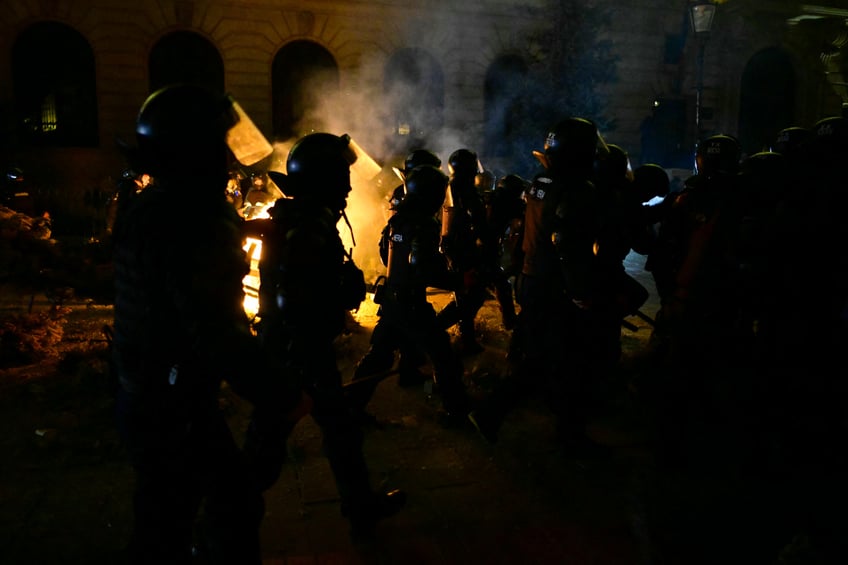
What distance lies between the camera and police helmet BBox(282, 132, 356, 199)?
302 centimetres

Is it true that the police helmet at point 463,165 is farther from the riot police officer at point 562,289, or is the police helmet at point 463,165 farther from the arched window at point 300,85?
the arched window at point 300,85

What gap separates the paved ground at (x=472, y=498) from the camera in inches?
120

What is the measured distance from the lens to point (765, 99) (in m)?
24.1

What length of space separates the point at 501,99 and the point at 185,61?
956 centimetres

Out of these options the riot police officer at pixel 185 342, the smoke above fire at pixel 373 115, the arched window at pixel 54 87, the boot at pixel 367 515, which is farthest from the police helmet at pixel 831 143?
the arched window at pixel 54 87

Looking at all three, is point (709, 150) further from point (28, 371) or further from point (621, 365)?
point (28, 371)

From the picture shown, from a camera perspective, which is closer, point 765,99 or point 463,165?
point 463,165

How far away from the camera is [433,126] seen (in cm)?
2033

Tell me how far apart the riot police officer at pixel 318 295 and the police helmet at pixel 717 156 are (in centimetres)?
234

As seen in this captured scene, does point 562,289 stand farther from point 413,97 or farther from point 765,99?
point 765,99

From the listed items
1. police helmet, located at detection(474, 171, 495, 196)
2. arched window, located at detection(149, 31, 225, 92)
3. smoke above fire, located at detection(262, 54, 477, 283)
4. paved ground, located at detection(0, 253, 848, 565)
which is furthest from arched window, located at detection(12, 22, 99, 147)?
paved ground, located at detection(0, 253, 848, 565)

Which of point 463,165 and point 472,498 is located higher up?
point 463,165

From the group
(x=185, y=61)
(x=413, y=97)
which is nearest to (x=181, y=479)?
(x=185, y=61)

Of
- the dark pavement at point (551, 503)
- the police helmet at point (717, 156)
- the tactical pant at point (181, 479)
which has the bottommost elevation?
the dark pavement at point (551, 503)
